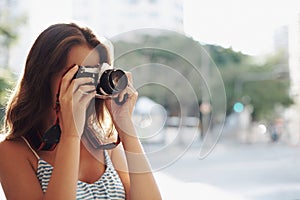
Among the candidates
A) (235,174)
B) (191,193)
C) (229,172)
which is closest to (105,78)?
(191,193)

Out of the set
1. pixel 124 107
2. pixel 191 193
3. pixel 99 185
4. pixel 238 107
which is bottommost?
pixel 191 193

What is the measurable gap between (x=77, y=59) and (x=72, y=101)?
0.07 meters

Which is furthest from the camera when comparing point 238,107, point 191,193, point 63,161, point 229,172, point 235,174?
point 238,107

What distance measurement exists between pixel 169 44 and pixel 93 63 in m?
0.58

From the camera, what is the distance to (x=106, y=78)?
23.8 inches

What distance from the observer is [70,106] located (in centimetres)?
57

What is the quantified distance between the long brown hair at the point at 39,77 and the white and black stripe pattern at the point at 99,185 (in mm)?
39

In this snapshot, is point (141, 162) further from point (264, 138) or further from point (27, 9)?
point (264, 138)

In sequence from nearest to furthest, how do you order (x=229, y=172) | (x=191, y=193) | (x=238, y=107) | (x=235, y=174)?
(x=191, y=193) < (x=235, y=174) < (x=229, y=172) < (x=238, y=107)

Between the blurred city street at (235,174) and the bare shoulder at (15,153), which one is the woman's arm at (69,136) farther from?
the blurred city street at (235,174)

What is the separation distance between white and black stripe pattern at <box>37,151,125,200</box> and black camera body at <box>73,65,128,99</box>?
0.39ft

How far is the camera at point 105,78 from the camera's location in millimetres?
594

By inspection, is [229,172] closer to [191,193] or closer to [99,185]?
[191,193]

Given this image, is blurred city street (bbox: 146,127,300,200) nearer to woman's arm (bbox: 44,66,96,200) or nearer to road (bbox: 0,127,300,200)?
road (bbox: 0,127,300,200)
